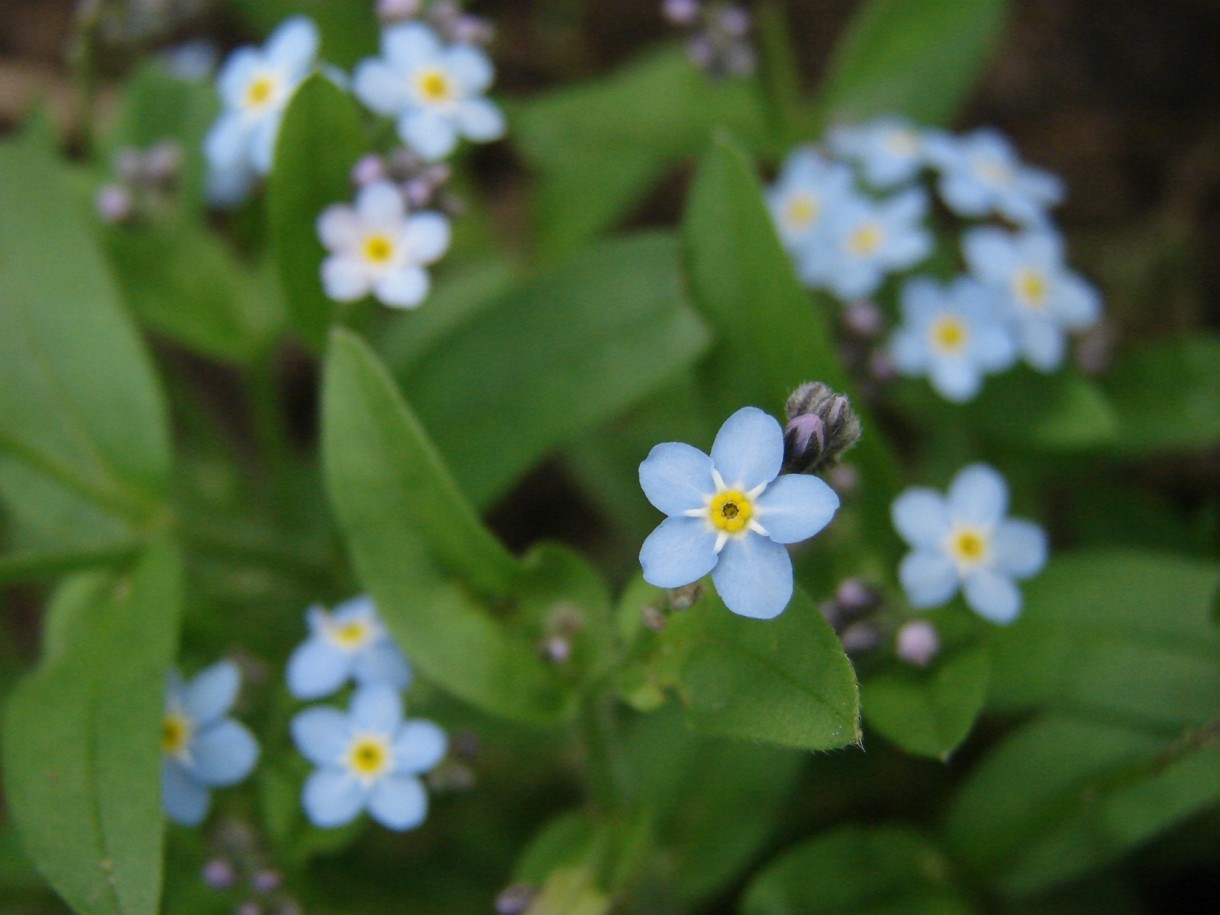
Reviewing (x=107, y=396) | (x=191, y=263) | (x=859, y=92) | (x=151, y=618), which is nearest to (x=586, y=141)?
(x=859, y=92)

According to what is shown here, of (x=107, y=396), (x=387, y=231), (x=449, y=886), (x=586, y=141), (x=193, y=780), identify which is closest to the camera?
(x=193, y=780)

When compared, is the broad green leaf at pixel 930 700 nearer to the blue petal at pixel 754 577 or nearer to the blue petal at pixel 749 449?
the blue petal at pixel 754 577

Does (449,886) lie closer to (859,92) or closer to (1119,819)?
(1119,819)

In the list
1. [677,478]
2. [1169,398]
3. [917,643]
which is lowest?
[917,643]

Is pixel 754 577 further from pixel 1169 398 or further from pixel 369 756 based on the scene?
pixel 1169 398

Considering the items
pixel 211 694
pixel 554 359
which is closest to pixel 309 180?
pixel 554 359
